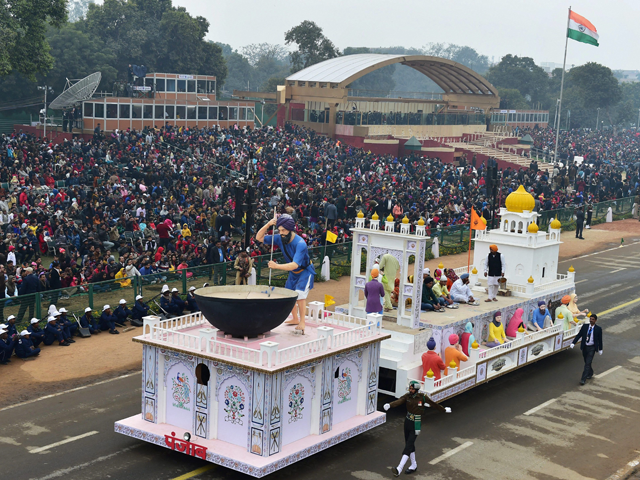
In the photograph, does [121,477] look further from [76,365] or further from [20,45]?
[20,45]

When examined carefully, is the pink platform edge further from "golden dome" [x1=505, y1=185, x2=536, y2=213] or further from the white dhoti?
"golden dome" [x1=505, y1=185, x2=536, y2=213]

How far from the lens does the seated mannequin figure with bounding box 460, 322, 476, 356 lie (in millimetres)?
18797

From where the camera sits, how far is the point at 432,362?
17.0m

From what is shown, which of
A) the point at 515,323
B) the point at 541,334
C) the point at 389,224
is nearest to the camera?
the point at 389,224

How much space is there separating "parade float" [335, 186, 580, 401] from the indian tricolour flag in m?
36.9

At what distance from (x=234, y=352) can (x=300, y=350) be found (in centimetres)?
111

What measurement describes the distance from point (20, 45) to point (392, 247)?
28233mm

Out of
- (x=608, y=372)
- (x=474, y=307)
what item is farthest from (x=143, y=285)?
(x=608, y=372)

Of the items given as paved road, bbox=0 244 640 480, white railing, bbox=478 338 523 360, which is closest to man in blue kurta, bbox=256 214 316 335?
paved road, bbox=0 244 640 480

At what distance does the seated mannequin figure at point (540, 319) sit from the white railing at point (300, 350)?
9.05 meters

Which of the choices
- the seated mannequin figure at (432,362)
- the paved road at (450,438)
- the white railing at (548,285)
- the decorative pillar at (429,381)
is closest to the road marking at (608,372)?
the paved road at (450,438)

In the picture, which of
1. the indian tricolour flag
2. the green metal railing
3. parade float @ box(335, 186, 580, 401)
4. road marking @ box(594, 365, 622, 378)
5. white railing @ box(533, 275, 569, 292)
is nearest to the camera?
parade float @ box(335, 186, 580, 401)

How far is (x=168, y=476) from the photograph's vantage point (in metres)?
13.9

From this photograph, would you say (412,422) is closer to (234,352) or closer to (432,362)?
(432,362)
